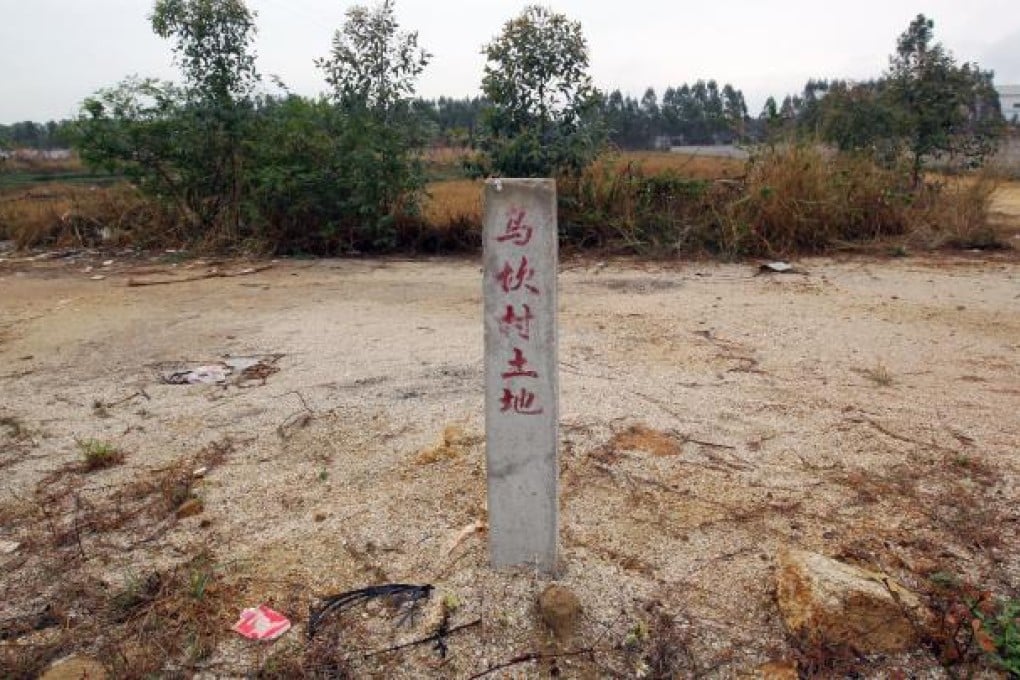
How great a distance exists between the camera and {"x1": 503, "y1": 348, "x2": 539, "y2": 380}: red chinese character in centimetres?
162

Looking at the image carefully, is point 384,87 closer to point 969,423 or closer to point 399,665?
point 969,423

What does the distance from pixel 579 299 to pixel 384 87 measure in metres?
3.25

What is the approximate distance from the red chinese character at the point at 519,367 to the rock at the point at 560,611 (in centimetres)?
51

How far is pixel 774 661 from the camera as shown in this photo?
156 centimetres

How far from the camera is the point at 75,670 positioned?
1572mm

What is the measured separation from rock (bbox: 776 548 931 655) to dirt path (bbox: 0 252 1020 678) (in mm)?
51

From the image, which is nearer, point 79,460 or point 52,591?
point 52,591

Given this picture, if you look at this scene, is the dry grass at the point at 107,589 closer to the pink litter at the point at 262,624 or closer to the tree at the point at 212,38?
the pink litter at the point at 262,624

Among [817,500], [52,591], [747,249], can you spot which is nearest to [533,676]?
[817,500]

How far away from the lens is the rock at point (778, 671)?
1520mm

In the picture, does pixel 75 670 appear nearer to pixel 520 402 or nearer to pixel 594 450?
pixel 520 402

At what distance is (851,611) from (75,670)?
66.2 inches

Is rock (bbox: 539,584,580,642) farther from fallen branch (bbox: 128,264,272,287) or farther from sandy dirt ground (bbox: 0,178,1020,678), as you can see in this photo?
fallen branch (bbox: 128,264,272,287)

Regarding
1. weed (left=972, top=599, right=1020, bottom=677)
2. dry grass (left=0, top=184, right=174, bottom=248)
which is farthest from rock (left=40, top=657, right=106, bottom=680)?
dry grass (left=0, top=184, right=174, bottom=248)
